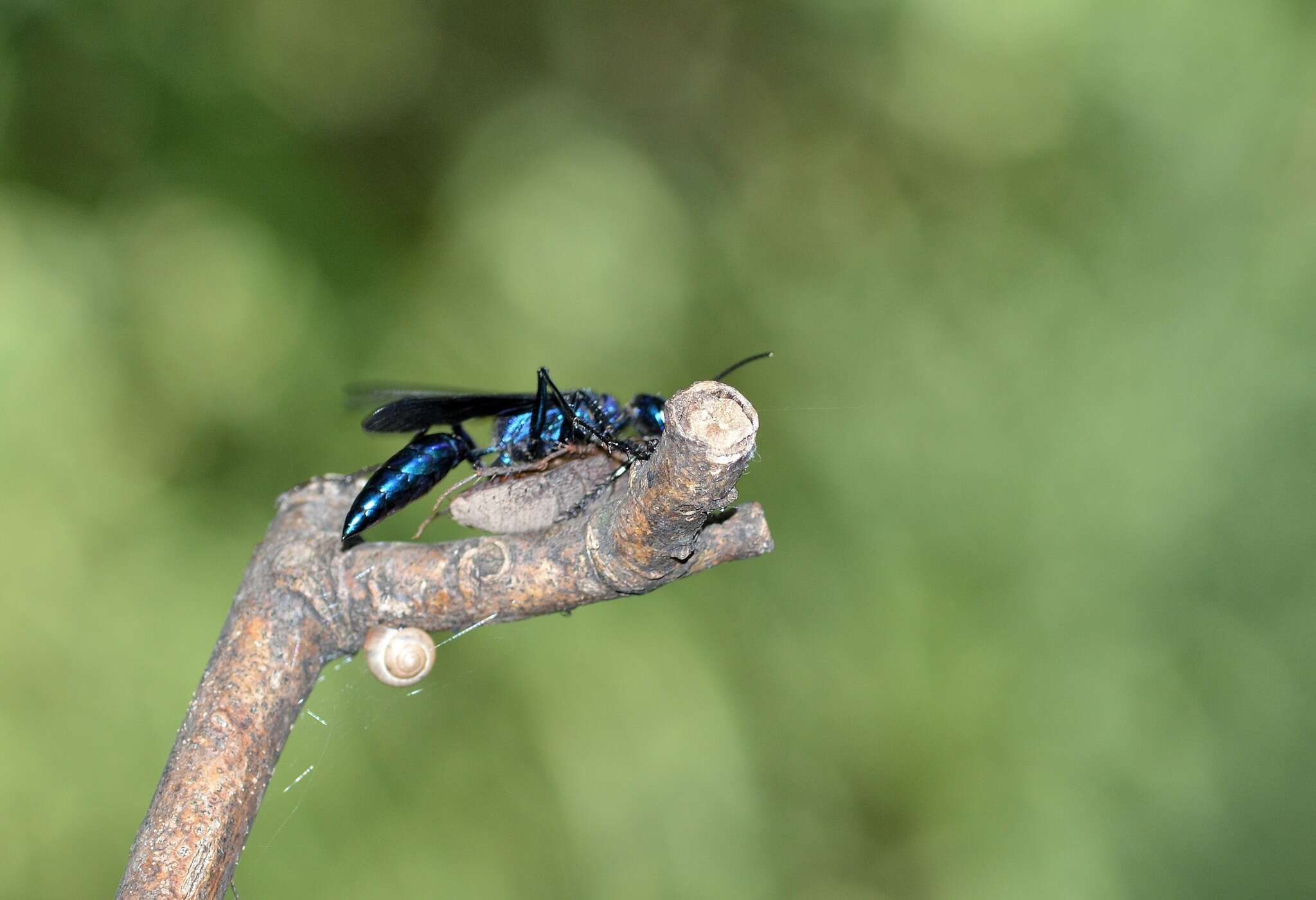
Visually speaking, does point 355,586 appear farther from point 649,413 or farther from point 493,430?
point 649,413

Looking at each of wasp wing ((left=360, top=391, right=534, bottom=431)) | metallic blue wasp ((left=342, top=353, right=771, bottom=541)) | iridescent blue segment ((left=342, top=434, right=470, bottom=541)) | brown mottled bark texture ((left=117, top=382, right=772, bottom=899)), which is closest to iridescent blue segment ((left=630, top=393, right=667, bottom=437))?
metallic blue wasp ((left=342, top=353, right=771, bottom=541))

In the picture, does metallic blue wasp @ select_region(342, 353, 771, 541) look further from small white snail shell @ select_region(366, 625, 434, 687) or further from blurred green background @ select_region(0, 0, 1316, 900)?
blurred green background @ select_region(0, 0, 1316, 900)

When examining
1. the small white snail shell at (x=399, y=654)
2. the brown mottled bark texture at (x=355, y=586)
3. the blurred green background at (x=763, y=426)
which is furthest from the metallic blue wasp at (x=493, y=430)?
the blurred green background at (x=763, y=426)

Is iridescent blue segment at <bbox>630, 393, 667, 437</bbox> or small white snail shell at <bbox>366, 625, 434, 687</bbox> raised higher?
iridescent blue segment at <bbox>630, 393, 667, 437</bbox>

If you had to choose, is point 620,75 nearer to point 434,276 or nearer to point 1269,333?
point 434,276

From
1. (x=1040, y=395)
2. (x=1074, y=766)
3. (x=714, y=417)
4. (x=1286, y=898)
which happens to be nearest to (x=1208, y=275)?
(x=1040, y=395)

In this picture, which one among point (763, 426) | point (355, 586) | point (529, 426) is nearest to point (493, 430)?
point (529, 426)

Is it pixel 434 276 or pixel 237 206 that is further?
pixel 434 276
